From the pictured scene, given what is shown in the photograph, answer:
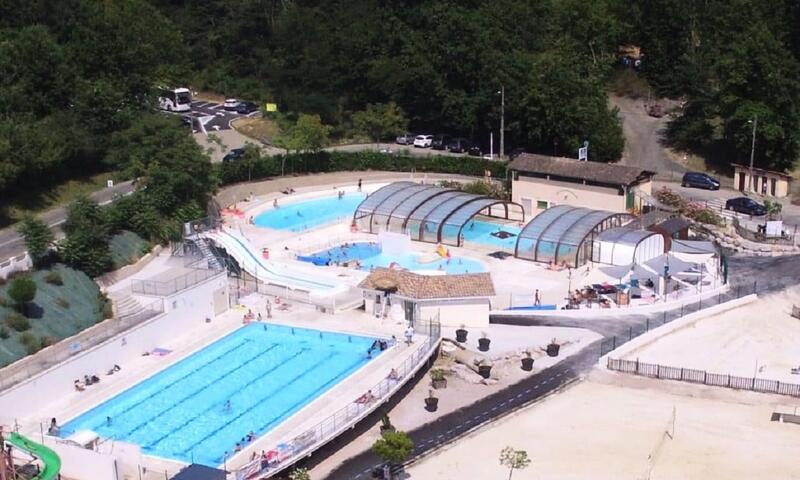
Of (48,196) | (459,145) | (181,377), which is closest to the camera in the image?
(181,377)

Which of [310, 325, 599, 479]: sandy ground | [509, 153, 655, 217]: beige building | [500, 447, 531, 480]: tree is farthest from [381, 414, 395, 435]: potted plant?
[509, 153, 655, 217]: beige building

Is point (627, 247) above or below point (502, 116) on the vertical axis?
below

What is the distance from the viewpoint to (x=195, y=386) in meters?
42.4

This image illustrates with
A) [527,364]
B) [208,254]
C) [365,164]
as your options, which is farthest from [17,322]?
[365,164]

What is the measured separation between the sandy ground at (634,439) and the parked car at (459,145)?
4369 centimetres

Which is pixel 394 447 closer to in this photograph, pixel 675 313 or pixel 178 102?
pixel 675 313

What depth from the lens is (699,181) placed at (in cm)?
7300

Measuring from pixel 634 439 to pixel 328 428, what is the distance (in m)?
11.2

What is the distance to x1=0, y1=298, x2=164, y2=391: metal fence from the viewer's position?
39625 millimetres

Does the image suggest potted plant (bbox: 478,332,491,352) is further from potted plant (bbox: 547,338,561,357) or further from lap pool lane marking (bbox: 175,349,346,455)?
lap pool lane marking (bbox: 175,349,346,455)

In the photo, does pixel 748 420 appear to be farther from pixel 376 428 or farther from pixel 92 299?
pixel 92 299

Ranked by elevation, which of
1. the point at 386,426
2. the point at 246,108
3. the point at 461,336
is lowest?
the point at 386,426

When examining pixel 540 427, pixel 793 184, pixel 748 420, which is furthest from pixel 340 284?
pixel 793 184

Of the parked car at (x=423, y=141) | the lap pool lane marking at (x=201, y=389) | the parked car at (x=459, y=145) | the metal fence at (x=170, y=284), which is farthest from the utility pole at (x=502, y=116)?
the lap pool lane marking at (x=201, y=389)
